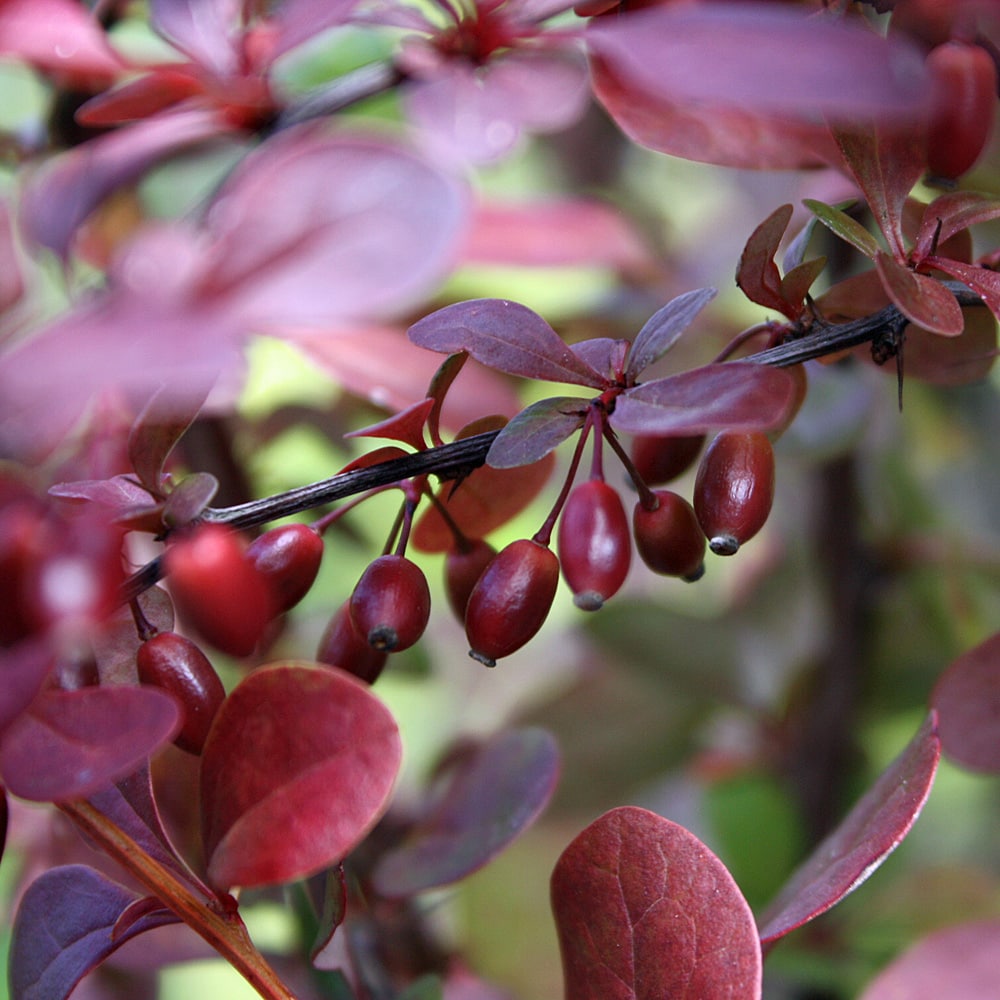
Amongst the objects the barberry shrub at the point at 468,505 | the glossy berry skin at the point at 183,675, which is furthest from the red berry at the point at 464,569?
the glossy berry skin at the point at 183,675

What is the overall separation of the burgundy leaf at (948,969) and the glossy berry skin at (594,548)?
0.80 feet

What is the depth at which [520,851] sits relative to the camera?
0.82 metres

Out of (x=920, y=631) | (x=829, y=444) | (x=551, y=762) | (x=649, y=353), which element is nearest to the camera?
(x=649, y=353)

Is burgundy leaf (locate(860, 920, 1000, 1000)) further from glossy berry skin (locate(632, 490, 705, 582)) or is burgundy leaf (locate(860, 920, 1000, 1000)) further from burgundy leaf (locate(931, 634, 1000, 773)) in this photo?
glossy berry skin (locate(632, 490, 705, 582))

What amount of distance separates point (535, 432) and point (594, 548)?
46 mm

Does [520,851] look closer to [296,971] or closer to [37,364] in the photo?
[296,971]

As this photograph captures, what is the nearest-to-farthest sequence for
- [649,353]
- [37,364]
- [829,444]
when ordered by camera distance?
[37,364] → [649,353] → [829,444]

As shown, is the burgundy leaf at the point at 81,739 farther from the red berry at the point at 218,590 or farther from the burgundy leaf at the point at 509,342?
the burgundy leaf at the point at 509,342

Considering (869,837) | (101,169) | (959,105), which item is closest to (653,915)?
(869,837)

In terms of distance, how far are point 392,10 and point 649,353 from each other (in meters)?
0.30

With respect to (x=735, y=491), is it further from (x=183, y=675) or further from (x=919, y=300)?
(x=183, y=675)

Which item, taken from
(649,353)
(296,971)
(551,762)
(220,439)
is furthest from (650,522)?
(220,439)

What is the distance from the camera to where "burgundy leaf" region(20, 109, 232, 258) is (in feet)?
2.09

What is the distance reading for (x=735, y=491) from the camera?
369 mm
